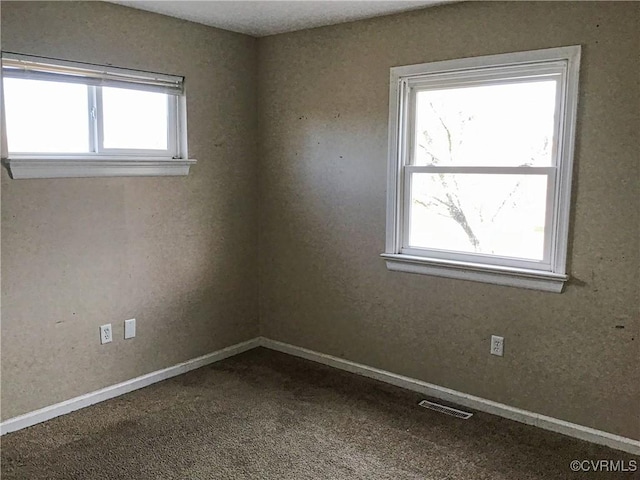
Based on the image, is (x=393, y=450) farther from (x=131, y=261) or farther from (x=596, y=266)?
(x=131, y=261)

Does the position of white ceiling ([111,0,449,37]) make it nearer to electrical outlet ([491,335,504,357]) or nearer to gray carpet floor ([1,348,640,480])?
electrical outlet ([491,335,504,357])

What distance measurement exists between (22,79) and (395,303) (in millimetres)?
2371

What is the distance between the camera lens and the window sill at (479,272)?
2840mm

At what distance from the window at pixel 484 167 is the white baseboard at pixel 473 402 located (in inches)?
27.0

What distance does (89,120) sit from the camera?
3.10 m

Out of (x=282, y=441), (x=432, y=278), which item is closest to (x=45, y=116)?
(x=282, y=441)

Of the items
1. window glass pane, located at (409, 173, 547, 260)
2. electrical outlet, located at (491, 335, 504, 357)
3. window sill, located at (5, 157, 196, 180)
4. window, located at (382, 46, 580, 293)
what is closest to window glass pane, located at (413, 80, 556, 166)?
window, located at (382, 46, 580, 293)

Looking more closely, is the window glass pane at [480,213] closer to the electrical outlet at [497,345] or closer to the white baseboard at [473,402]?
the electrical outlet at [497,345]

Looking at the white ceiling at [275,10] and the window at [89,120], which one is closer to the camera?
the window at [89,120]

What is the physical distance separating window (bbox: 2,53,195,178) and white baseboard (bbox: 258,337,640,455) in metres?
1.54

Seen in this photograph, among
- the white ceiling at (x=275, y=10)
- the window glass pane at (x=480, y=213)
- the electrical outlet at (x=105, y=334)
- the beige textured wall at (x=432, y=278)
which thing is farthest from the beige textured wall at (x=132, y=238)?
the window glass pane at (x=480, y=213)

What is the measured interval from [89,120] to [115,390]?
1.56m

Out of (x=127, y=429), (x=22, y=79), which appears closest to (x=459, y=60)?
(x=22, y=79)

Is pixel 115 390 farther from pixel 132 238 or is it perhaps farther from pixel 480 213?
pixel 480 213
